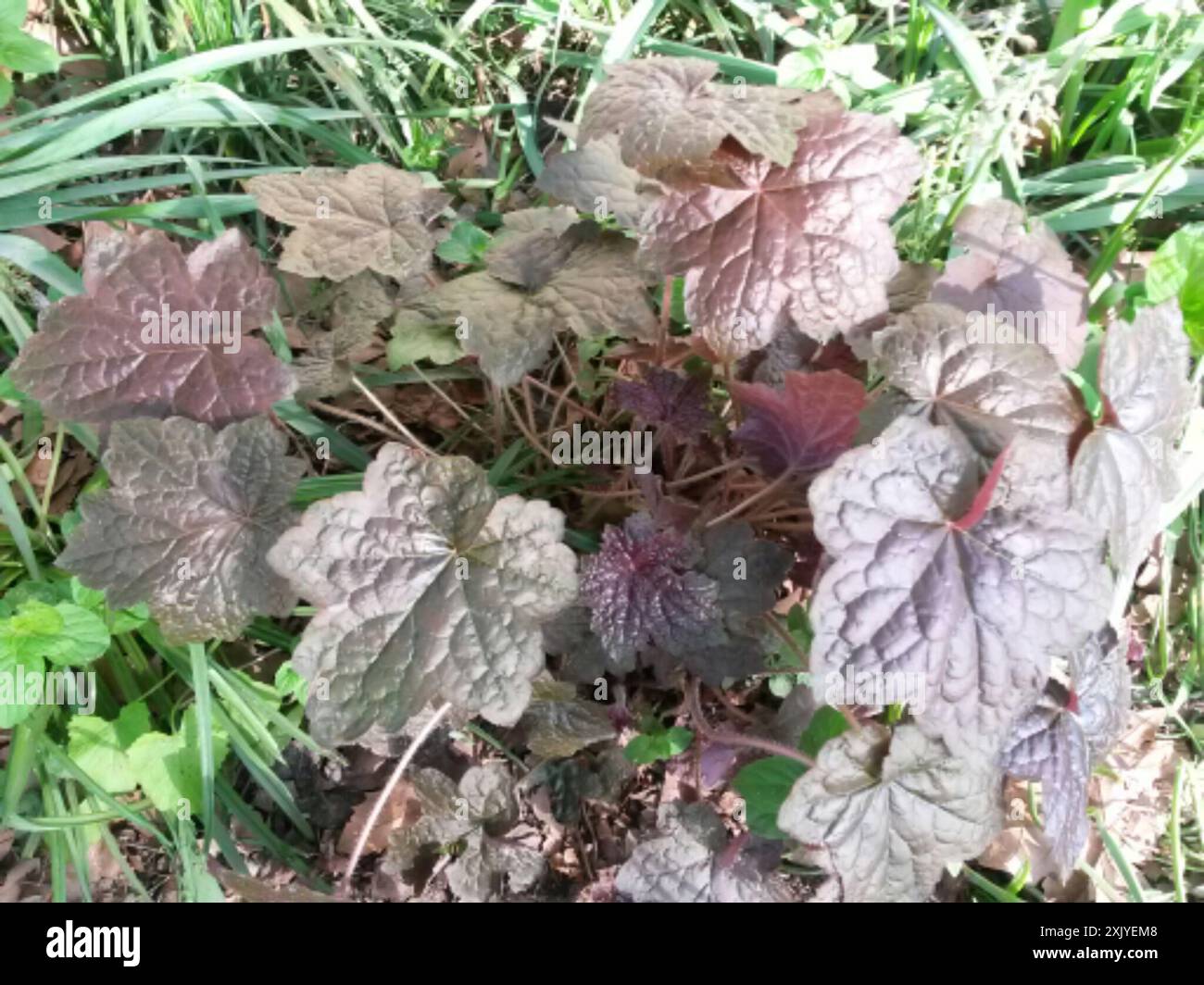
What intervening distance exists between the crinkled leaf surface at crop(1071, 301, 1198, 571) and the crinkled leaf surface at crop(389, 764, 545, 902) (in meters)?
1.03

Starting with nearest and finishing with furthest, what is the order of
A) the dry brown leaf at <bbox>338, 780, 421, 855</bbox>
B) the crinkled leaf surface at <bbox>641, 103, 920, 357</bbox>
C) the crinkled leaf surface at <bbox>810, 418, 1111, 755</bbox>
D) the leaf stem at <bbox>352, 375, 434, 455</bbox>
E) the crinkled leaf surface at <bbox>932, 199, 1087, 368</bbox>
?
the crinkled leaf surface at <bbox>810, 418, 1111, 755</bbox> → the crinkled leaf surface at <bbox>641, 103, 920, 357</bbox> → the crinkled leaf surface at <bbox>932, 199, 1087, 368</bbox> → the leaf stem at <bbox>352, 375, 434, 455</bbox> → the dry brown leaf at <bbox>338, 780, 421, 855</bbox>

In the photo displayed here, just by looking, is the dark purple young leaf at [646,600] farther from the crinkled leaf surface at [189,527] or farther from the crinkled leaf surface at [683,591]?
the crinkled leaf surface at [189,527]

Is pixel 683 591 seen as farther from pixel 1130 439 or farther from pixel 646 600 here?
pixel 1130 439

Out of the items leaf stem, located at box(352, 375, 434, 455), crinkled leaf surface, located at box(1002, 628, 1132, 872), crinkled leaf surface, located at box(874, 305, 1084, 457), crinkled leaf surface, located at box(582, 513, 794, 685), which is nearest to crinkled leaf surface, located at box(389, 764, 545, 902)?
crinkled leaf surface, located at box(582, 513, 794, 685)

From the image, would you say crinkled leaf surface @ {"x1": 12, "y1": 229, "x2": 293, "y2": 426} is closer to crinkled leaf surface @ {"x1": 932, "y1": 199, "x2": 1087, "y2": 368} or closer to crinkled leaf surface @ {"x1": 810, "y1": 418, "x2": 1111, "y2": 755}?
crinkled leaf surface @ {"x1": 810, "y1": 418, "x2": 1111, "y2": 755}

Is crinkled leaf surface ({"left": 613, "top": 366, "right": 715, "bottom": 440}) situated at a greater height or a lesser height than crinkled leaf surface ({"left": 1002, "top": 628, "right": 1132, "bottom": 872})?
greater

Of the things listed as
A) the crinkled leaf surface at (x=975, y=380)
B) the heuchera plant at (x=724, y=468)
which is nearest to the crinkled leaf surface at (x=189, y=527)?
the heuchera plant at (x=724, y=468)

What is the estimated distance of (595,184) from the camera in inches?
65.4

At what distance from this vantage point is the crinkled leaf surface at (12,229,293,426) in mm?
1521

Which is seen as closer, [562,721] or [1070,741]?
[1070,741]

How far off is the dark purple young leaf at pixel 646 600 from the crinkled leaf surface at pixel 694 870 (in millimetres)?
325

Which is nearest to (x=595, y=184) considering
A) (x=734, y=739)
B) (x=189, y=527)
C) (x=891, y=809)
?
(x=189, y=527)

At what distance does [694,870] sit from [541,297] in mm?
938
